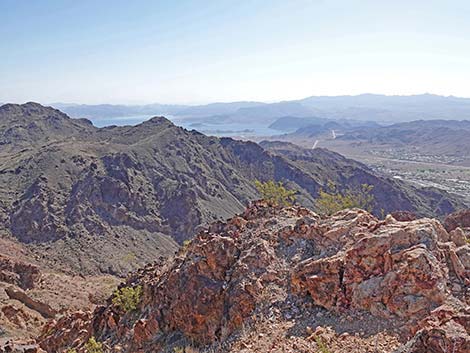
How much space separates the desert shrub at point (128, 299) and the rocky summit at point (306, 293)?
11.5 inches

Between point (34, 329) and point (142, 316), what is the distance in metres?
20.2

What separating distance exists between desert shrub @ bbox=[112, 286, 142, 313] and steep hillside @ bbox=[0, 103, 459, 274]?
140 ft

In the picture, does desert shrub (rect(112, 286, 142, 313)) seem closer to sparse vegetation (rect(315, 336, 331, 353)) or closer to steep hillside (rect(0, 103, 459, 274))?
sparse vegetation (rect(315, 336, 331, 353))

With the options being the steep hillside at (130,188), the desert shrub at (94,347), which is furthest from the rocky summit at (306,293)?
the steep hillside at (130,188)

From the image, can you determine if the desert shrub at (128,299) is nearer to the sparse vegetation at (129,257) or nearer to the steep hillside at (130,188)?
the steep hillside at (130,188)

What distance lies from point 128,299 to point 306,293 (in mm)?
14243

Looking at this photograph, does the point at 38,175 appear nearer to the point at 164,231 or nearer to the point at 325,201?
the point at 164,231

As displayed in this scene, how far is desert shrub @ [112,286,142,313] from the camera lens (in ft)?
97.8

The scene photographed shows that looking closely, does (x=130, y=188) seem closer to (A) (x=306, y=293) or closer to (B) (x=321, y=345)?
(A) (x=306, y=293)

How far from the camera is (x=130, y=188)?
9812 centimetres

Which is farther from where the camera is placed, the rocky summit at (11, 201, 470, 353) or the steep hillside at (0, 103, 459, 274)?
the steep hillside at (0, 103, 459, 274)

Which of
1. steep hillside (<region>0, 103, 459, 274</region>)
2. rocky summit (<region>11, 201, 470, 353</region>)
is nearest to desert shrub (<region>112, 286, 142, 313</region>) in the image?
rocky summit (<region>11, 201, 470, 353</region>)

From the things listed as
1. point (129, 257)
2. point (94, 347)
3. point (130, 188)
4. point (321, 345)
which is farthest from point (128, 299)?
point (130, 188)

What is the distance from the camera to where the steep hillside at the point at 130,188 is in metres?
80.9
